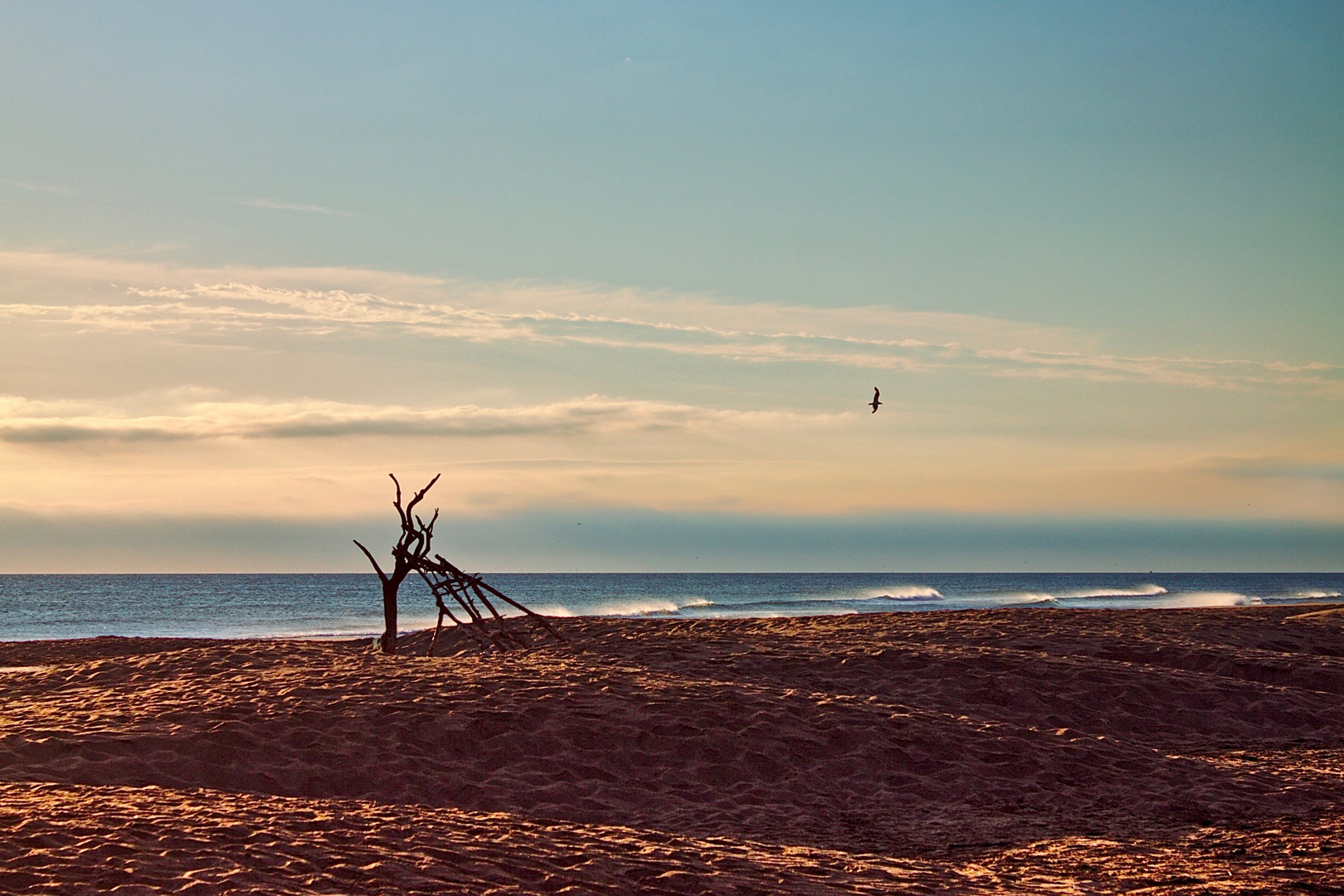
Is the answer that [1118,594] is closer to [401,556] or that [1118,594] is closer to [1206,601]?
[1206,601]

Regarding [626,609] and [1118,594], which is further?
[1118,594]

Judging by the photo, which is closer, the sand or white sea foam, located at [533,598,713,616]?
the sand

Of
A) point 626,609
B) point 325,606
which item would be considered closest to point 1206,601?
point 626,609

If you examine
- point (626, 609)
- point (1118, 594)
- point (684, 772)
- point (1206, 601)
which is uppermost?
point (684, 772)

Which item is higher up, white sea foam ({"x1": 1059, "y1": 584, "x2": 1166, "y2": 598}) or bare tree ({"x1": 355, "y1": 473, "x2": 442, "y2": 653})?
bare tree ({"x1": 355, "y1": 473, "x2": 442, "y2": 653})

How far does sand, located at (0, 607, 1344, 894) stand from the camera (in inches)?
244

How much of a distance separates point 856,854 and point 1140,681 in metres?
8.00

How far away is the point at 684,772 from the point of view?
926 centimetres

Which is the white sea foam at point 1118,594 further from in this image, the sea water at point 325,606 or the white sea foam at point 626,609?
the white sea foam at point 626,609

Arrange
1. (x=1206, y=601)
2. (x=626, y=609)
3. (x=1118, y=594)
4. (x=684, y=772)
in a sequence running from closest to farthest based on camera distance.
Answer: (x=684, y=772)
(x=626, y=609)
(x=1206, y=601)
(x=1118, y=594)

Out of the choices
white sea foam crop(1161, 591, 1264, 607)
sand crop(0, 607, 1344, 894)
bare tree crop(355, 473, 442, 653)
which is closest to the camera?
sand crop(0, 607, 1344, 894)

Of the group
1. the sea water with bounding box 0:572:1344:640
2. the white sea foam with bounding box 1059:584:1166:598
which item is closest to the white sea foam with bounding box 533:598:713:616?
the sea water with bounding box 0:572:1344:640

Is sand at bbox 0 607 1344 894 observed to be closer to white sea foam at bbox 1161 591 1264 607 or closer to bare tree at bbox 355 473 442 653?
bare tree at bbox 355 473 442 653

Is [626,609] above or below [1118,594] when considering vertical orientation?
above
